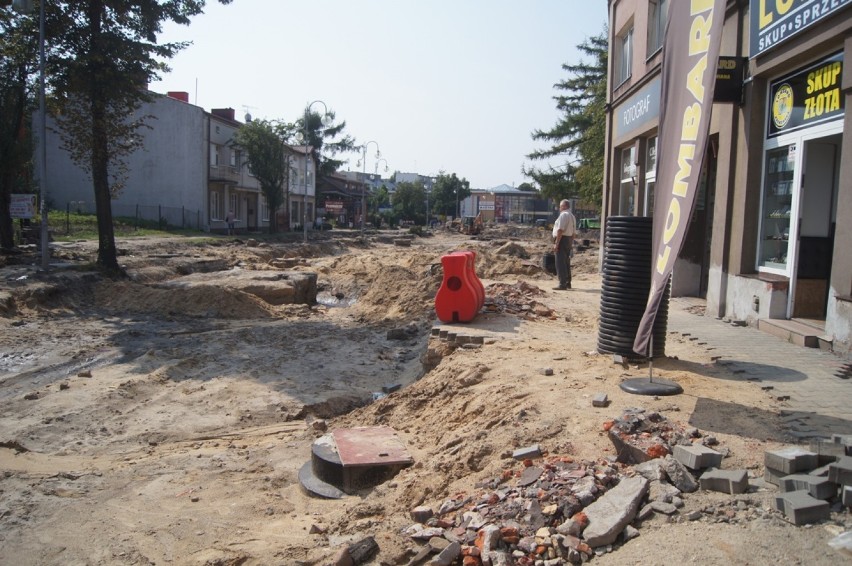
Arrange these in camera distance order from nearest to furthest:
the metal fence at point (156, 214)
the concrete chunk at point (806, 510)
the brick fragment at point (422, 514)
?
1. the concrete chunk at point (806, 510)
2. the brick fragment at point (422, 514)
3. the metal fence at point (156, 214)

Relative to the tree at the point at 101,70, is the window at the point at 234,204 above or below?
below

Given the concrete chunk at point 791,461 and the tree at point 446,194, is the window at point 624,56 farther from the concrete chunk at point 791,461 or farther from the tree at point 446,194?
the tree at point 446,194

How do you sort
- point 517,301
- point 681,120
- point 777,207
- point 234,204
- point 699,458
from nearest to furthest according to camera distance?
point 699,458 → point 681,120 → point 777,207 → point 517,301 → point 234,204

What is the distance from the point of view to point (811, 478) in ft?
11.0

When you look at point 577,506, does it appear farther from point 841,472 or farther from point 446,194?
point 446,194

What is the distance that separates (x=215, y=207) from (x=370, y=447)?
40370 millimetres

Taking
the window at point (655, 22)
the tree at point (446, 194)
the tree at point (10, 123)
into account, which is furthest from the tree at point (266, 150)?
the tree at point (446, 194)

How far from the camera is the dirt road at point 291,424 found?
165 inches

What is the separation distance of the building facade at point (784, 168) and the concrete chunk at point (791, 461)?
12.4ft

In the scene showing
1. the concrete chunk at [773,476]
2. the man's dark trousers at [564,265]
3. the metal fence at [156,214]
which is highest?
the metal fence at [156,214]

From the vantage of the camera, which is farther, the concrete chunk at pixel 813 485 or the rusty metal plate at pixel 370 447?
the rusty metal plate at pixel 370 447

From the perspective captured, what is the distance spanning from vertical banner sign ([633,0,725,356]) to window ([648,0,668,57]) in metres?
10.0

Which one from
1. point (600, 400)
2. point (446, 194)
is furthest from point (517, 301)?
point (446, 194)

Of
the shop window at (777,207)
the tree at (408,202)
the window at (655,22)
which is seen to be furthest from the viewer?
the tree at (408,202)
